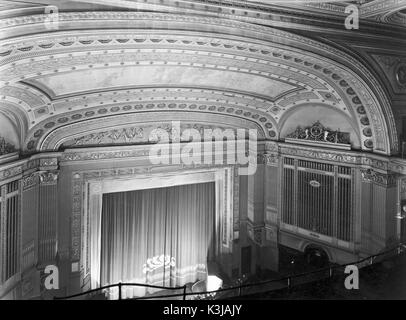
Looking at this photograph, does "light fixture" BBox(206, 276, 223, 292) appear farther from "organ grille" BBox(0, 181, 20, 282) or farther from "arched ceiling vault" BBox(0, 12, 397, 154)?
"organ grille" BBox(0, 181, 20, 282)

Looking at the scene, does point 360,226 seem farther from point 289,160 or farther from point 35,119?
point 35,119

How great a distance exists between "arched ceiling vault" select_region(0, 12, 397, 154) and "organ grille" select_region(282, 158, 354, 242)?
699 millimetres

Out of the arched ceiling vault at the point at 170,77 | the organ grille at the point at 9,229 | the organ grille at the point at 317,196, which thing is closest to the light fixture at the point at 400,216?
the organ grille at the point at 317,196

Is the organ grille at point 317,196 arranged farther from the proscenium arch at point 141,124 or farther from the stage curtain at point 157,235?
the stage curtain at point 157,235

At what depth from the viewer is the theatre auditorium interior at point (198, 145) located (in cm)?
447

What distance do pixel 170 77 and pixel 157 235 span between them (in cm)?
287

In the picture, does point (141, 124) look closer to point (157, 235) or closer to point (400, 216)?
point (157, 235)

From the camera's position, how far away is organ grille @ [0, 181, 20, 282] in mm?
4672

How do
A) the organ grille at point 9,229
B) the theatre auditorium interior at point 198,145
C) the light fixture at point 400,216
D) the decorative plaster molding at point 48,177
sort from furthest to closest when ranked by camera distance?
the light fixture at point 400,216 → the decorative plaster molding at point 48,177 → the organ grille at point 9,229 → the theatre auditorium interior at point 198,145

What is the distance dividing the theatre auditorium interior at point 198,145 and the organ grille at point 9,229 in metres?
0.02

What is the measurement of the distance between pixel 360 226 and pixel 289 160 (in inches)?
65.6

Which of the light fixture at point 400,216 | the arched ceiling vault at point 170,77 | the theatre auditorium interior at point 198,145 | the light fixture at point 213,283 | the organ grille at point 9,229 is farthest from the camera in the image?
the light fixture at point 213,283
